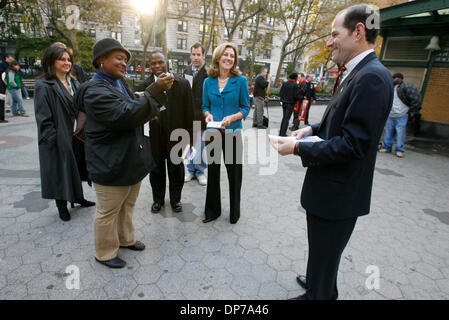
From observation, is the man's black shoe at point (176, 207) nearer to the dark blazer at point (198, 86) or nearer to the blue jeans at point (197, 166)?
the blue jeans at point (197, 166)

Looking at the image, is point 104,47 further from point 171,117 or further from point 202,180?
point 202,180

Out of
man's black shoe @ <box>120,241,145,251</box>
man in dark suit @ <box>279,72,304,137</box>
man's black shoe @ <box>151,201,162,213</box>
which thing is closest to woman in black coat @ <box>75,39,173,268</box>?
man's black shoe @ <box>120,241,145,251</box>

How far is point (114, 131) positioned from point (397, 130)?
24.7 feet

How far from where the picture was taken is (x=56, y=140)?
3.20 meters

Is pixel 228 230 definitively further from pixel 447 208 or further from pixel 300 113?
pixel 300 113

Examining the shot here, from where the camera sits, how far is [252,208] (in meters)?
4.02

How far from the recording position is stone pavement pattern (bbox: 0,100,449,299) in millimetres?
2418

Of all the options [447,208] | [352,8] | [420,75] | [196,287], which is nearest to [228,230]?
[196,287]

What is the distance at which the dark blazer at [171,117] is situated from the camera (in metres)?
3.45

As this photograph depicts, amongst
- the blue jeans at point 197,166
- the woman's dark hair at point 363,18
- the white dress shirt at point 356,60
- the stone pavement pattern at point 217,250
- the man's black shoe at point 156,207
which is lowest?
the stone pavement pattern at point 217,250

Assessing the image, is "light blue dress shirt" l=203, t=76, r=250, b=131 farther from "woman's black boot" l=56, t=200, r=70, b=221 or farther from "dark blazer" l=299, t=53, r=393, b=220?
"woman's black boot" l=56, t=200, r=70, b=221

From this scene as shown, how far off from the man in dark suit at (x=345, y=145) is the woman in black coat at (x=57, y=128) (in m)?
2.75

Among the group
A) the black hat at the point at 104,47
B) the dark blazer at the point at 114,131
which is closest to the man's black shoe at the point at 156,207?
the dark blazer at the point at 114,131

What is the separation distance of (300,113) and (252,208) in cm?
679
